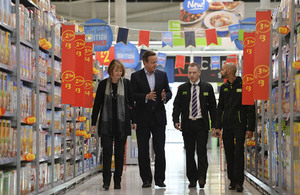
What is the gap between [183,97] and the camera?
6531 mm

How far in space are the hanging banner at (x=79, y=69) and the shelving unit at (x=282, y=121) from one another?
2243 millimetres

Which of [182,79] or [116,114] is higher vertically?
[182,79]

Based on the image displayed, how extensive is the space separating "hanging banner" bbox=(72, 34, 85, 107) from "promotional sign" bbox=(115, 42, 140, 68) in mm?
5348

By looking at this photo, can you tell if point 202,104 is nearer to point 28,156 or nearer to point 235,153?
point 235,153

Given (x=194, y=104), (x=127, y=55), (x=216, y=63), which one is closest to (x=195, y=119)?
(x=194, y=104)

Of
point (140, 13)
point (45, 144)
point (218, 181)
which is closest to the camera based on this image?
point (45, 144)

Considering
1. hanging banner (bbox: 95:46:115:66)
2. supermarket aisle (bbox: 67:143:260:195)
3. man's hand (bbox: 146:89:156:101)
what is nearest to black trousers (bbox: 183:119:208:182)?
supermarket aisle (bbox: 67:143:260:195)

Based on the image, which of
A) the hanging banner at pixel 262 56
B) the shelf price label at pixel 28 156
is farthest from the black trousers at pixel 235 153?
the shelf price label at pixel 28 156

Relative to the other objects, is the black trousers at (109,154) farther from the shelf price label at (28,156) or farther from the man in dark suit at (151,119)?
the shelf price label at (28,156)

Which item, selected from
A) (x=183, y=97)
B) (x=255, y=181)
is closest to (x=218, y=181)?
(x=255, y=181)

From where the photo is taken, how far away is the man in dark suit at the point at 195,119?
632 centimetres

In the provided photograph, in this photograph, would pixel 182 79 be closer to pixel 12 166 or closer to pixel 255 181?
pixel 255 181

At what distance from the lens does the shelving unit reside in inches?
180

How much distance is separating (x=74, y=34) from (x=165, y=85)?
4.28 feet
